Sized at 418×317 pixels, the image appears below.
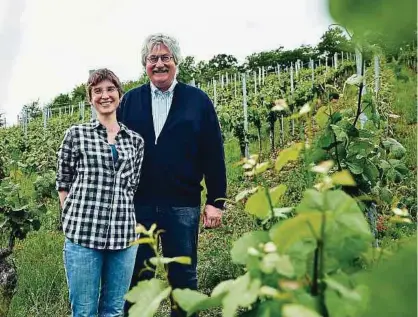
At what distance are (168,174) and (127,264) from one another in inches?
18.2

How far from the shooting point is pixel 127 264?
2.66 metres

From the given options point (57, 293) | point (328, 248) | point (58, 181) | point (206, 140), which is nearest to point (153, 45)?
point (206, 140)

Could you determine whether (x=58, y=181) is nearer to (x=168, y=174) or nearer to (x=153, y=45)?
(x=168, y=174)

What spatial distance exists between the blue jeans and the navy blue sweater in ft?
1.12

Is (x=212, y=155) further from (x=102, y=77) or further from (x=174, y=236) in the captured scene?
(x=102, y=77)

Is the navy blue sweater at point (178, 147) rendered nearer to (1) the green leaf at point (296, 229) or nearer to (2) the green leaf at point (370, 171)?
(2) the green leaf at point (370, 171)

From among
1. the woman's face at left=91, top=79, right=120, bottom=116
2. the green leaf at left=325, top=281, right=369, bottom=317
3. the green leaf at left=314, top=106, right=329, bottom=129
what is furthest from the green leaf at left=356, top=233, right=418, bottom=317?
the woman's face at left=91, top=79, right=120, bottom=116

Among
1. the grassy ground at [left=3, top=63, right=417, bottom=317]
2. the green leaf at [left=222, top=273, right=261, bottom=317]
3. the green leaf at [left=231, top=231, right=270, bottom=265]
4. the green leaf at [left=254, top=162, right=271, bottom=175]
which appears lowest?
the grassy ground at [left=3, top=63, right=417, bottom=317]

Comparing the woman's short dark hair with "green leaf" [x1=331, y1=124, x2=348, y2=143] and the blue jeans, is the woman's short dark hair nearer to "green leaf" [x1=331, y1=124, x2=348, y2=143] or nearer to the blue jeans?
the blue jeans

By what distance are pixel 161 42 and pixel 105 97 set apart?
44 cm

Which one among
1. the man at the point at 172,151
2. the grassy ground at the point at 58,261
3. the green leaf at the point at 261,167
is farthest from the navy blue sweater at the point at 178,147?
the green leaf at the point at 261,167

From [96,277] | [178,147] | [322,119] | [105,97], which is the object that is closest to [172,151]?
A: [178,147]

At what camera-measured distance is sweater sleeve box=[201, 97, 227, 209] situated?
9.73 ft

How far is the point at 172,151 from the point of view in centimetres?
285
